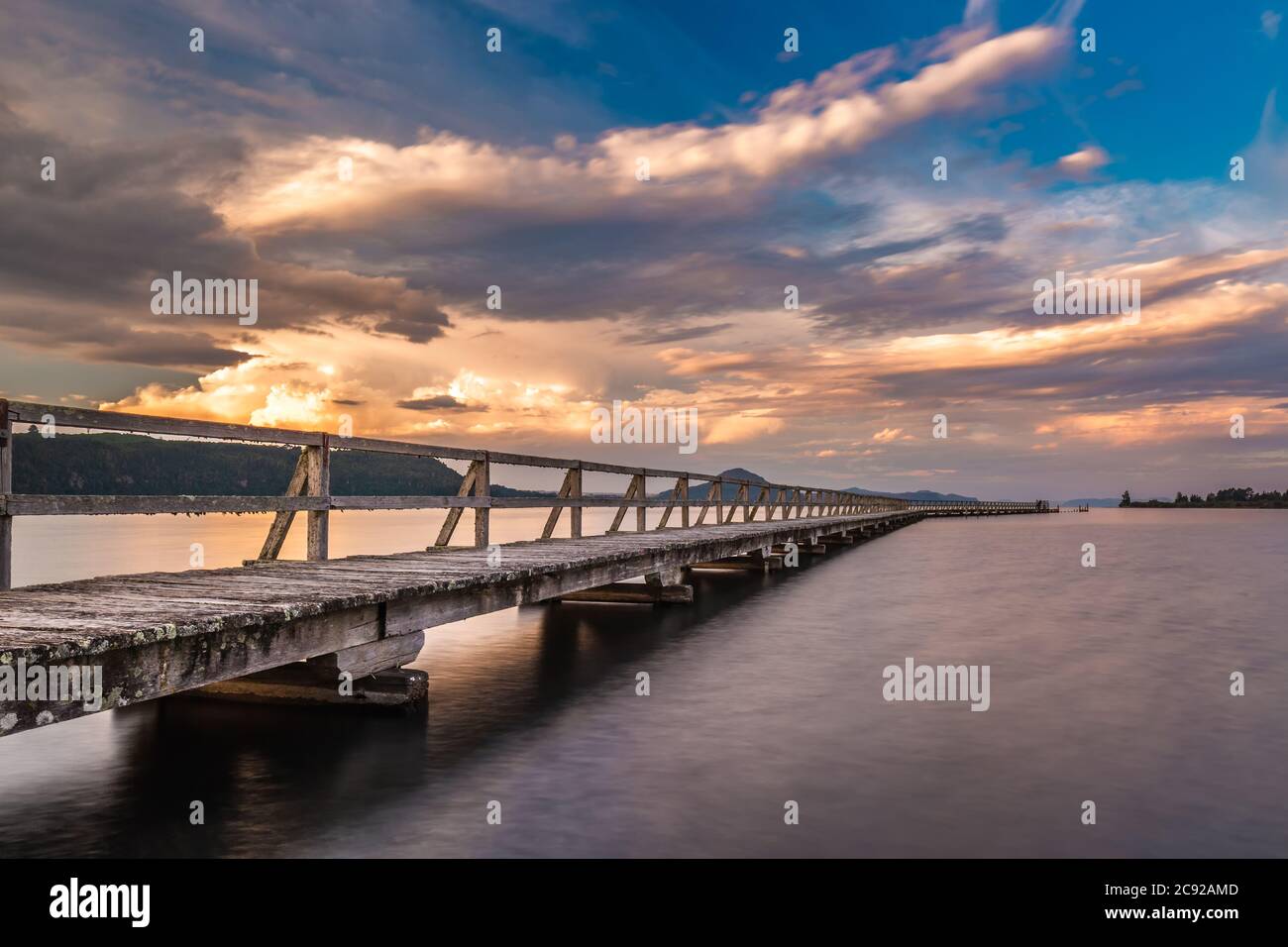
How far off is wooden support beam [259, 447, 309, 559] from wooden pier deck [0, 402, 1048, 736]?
0.02 m

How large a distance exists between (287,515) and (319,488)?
43 cm

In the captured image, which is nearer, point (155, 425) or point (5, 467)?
point (5, 467)

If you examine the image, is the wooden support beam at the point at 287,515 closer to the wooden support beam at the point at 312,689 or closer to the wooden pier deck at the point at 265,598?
the wooden pier deck at the point at 265,598

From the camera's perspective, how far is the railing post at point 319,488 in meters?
9.05

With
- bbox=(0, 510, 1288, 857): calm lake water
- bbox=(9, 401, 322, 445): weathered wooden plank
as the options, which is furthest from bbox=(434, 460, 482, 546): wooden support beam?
bbox=(9, 401, 322, 445): weathered wooden plank

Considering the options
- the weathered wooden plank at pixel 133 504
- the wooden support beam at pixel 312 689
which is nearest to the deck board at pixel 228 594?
the weathered wooden plank at pixel 133 504

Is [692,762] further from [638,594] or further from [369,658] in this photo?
[638,594]

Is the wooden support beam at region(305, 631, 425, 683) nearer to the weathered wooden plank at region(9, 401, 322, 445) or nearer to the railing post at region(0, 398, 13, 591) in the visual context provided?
the weathered wooden plank at region(9, 401, 322, 445)

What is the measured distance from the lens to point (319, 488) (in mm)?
9164

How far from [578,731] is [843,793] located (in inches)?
99.8

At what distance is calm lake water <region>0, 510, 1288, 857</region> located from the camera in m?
5.74

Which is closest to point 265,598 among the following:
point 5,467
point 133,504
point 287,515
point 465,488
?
point 133,504

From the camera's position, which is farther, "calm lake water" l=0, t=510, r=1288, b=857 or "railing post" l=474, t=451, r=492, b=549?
"railing post" l=474, t=451, r=492, b=549
